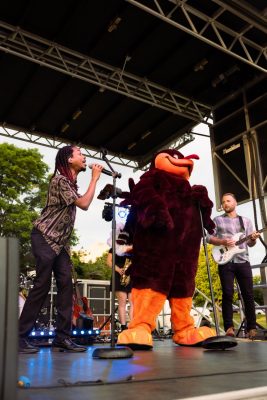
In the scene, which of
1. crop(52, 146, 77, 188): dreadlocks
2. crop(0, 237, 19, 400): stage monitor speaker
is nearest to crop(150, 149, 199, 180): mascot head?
crop(52, 146, 77, 188): dreadlocks

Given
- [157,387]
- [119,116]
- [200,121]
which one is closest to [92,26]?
[119,116]

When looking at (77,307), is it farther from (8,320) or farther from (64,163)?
(8,320)

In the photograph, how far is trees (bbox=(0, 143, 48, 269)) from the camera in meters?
15.8

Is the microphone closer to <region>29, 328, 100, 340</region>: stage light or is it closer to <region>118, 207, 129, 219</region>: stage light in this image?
<region>118, 207, 129, 219</region>: stage light

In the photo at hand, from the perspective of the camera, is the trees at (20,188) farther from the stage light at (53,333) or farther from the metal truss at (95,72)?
the stage light at (53,333)

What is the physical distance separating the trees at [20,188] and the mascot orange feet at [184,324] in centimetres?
1329

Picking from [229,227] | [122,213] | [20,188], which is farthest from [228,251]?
[20,188]

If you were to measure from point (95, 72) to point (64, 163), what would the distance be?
4682mm

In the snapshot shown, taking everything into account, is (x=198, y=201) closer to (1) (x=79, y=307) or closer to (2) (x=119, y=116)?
(1) (x=79, y=307)

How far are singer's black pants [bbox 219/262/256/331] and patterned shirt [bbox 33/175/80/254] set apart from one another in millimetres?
2206

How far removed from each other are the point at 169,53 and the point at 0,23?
2.89m

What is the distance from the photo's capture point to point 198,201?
2898 mm

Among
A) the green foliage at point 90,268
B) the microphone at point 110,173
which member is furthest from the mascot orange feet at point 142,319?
the green foliage at point 90,268

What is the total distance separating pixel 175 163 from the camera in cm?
297
